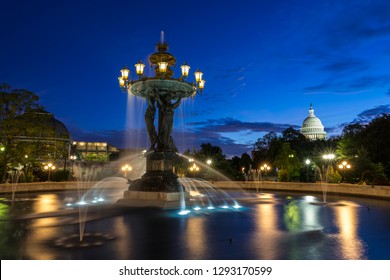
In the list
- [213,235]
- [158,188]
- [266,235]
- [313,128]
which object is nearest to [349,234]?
[266,235]

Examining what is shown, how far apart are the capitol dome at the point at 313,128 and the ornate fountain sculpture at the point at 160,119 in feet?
494

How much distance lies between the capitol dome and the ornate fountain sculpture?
151 m

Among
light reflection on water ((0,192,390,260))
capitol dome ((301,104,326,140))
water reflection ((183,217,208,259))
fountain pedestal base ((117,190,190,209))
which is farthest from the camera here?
capitol dome ((301,104,326,140))

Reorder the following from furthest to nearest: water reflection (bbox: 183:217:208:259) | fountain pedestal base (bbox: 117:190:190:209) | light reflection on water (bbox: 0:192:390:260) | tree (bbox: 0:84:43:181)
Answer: tree (bbox: 0:84:43:181) < fountain pedestal base (bbox: 117:190:190:209) < water reflection (bbox: 183:217:208:259) < light reflection on water (bbox: 0:192:390:260)

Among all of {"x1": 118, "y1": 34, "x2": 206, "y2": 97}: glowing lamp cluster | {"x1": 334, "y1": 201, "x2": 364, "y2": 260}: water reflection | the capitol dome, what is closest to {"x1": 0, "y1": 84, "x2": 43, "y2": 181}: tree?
{"x1": 118, "y1": 34, "x2": 206, "y2": 97}: glowing lamp cluster

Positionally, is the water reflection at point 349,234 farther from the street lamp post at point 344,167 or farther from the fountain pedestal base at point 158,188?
the street lamp post at point 344,167

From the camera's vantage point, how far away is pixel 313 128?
167m

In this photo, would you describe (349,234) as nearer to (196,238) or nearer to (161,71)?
(196,238)

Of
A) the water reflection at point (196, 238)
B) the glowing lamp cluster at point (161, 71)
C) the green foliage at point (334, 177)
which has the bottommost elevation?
the water reflection at point (196, 238)

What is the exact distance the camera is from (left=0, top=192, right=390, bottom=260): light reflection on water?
8055 millimetres

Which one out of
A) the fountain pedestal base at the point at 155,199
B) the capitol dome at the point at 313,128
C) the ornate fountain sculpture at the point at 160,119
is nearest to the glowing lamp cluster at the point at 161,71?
the ornate fountain sculpture at the point at 160,119

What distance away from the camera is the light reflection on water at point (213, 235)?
8.05 m

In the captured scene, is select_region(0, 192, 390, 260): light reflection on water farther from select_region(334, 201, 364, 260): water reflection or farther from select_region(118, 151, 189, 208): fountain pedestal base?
select_region(118, 151, 189, 208): fountain pedestal base

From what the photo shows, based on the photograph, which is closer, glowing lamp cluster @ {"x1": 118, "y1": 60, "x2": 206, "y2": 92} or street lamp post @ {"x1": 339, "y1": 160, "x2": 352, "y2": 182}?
glowing lamp cluster @ {"x1": 118, "y1": 60, "x2": 206, "y2": 92}
